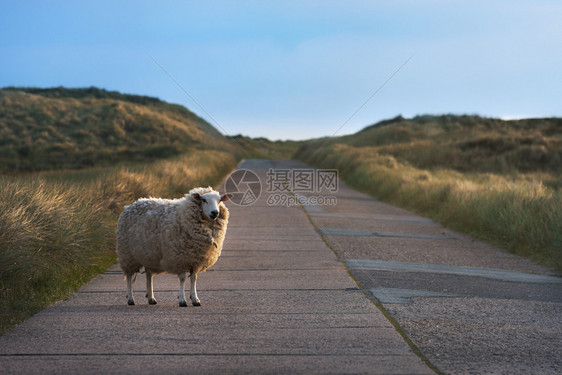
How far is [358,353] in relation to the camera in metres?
5.09

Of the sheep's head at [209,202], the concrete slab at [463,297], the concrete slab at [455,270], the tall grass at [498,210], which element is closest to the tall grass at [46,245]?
Answer: the sheep's head at [209,202]

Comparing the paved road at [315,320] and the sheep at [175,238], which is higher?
the sheep at [175,238]

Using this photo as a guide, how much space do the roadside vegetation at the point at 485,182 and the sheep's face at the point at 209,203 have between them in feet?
21.0

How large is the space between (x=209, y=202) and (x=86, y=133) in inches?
2689

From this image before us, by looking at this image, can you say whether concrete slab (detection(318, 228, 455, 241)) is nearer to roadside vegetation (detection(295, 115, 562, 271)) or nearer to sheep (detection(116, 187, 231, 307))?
roadside vegetation (detection(295, 115, 562, 271))

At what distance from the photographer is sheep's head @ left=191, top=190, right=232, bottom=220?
22.2ft

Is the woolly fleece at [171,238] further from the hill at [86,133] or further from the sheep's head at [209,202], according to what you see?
the hill at [86,133]

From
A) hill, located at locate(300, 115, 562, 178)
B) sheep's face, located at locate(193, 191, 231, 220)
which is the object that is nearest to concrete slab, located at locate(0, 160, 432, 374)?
sheep's face, located at locate(193, 191, 231, 220)

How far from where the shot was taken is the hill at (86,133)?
5425 cm

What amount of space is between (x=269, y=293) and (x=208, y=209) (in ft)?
4.52

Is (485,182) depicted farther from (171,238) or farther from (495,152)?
(171,238)

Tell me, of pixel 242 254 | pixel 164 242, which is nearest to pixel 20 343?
pixel 164 242

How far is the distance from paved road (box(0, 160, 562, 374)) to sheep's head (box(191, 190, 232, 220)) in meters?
1.05

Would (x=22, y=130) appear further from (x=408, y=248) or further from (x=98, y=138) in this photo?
(x=408, y=248)
